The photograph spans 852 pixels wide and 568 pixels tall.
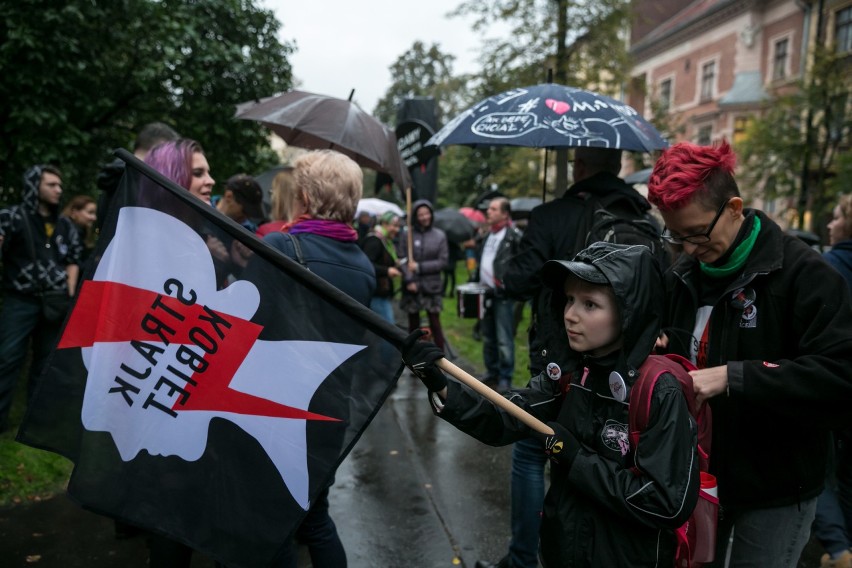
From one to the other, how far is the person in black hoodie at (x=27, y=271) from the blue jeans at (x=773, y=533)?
4702 millimetres

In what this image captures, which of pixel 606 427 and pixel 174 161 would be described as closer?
pixel 606 427

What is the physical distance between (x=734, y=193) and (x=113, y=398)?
6.86 ft

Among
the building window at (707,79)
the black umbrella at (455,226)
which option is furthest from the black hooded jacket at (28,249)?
the building window at (707,79)

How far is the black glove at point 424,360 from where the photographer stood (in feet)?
6.10

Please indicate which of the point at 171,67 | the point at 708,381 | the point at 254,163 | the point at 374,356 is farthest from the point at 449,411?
the point at 254,163

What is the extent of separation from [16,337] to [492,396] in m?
4.30

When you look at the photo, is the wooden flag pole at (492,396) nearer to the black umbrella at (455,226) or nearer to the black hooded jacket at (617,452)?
the black hooded jacket at (617,452)

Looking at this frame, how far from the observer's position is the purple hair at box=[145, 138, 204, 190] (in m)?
2.89

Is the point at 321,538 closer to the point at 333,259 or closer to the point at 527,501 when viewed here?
the point at 527,501

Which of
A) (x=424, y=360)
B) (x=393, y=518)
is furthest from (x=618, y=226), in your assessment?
(x=393, y=518)

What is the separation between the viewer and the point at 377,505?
428 centimetres

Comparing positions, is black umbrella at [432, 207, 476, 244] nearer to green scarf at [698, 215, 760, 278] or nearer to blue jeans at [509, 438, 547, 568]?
blue jeans at [509, 438, 547, 568]

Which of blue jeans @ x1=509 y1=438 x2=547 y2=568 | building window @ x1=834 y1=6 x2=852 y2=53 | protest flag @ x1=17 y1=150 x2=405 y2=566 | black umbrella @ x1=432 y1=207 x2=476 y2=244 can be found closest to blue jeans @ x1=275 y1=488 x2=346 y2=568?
protest flag @ x1=17 y1=150 x2=405 y2=566

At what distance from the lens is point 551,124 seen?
3.34 m
